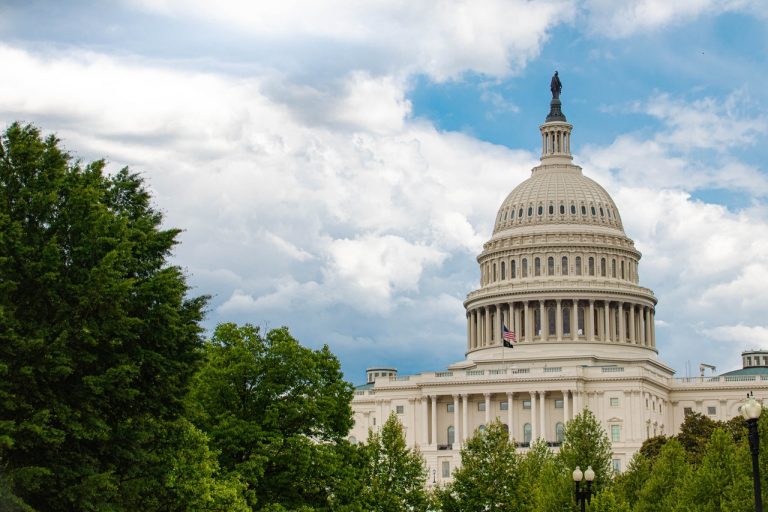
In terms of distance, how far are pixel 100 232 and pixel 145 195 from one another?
744 centimetres

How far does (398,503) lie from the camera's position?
90.8 metres

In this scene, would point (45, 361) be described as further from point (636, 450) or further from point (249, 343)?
point (636, 450)

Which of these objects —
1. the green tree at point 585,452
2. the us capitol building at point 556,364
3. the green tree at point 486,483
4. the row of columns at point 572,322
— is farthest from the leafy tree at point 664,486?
the row of columns at point 572,322

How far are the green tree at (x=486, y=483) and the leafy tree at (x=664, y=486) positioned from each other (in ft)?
52.2

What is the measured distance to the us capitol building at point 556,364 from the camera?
17062cm

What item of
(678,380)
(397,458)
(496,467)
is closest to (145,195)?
(397,458)

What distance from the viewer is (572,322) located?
18888 centimetres

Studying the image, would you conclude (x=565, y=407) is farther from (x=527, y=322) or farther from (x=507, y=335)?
(x=527, y=322)

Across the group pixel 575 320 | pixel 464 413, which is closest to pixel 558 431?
pixel 464 413

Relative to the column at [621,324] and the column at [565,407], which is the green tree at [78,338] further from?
the column at [621,324]

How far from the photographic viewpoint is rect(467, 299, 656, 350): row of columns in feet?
620

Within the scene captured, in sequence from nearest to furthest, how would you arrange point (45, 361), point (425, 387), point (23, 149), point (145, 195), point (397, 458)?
point (45, 361) → point (23, 149) → point (145, 195) → point (397, 458) → point (425, 387)

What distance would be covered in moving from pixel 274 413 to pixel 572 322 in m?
118

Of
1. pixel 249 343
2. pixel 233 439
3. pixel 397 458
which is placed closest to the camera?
pixel 233 439
